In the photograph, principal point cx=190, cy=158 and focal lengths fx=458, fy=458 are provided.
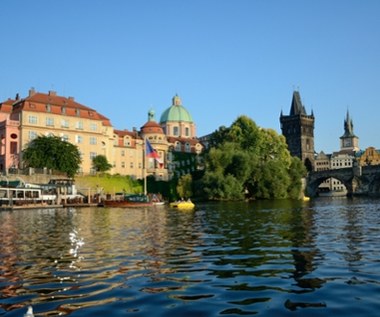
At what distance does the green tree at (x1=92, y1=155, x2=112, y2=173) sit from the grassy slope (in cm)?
396

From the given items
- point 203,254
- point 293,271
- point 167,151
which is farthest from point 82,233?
point 167,151

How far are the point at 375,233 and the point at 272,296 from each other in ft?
53.8

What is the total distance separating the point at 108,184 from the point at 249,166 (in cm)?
2998

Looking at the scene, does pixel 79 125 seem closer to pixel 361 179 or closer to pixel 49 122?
pixel 49 122

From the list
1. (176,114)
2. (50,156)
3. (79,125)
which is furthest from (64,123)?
(176,114)

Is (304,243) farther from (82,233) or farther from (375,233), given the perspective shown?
(82,233)

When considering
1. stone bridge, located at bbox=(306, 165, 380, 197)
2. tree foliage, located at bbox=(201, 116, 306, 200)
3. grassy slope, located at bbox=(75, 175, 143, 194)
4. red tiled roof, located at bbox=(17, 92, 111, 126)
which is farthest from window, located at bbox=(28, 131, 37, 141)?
stone bridge, located at bbox=(306, 165, 380, 197)

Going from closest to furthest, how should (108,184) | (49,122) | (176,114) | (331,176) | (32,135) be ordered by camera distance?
(32,135), (108,184), (49,122), (176,114), (331,176)

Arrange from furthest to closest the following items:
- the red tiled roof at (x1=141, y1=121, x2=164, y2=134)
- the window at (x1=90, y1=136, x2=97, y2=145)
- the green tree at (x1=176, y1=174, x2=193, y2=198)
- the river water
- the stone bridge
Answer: the stone bridge, the red tiled roof at (x1=141, y1=121, x2=164, y2=134), the window at (x1=90, y1=136, x2=97, y2=145), the green tree at (x1=176, y1=174, x2=193, y2=198), the river water

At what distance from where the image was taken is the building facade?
9319 cm

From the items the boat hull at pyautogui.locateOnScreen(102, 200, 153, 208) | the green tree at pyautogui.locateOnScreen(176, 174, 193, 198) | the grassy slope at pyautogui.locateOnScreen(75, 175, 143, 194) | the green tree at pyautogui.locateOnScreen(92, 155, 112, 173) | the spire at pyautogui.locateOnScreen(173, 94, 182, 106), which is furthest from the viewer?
the spire at pyautogui.locateOnScreen(173, 94, 182, 106)

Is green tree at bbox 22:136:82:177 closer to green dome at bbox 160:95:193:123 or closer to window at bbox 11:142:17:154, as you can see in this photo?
window at bbox 11:142:17:154

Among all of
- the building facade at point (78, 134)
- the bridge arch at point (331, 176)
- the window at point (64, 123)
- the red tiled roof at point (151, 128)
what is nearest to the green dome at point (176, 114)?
the building facade at point (78, 134)

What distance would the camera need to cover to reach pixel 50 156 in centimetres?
8738
